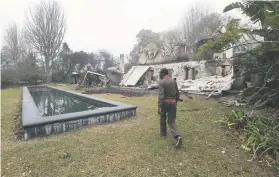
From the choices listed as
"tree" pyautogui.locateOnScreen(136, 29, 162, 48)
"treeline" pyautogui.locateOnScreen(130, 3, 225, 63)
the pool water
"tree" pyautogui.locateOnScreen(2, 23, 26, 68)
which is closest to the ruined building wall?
"treeline" pyautogui.locateOnScreen(130, 3, 225, 63)

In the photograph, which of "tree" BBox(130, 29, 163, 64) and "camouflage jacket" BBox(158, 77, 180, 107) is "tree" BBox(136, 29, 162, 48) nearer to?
"tree" BBox(130, 29, 163, 64)

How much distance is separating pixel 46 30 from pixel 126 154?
31706mm

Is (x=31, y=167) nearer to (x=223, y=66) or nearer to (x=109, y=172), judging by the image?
(x=109, y=172)

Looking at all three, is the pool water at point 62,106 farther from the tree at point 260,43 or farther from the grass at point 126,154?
the tree at point 260,43

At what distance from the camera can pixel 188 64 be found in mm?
16922

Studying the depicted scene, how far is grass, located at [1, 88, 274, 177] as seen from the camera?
2.93 metres

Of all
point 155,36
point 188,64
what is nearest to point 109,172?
point 188,64

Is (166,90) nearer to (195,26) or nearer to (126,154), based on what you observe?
(126,154)

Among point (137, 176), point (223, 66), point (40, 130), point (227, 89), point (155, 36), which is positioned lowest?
point (137, 176)

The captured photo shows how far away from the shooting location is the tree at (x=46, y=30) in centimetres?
2889

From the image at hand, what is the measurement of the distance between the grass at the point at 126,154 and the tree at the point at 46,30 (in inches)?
1094

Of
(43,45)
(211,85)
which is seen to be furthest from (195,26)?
(43,45)

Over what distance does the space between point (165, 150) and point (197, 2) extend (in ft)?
118

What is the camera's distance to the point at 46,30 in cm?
2919
